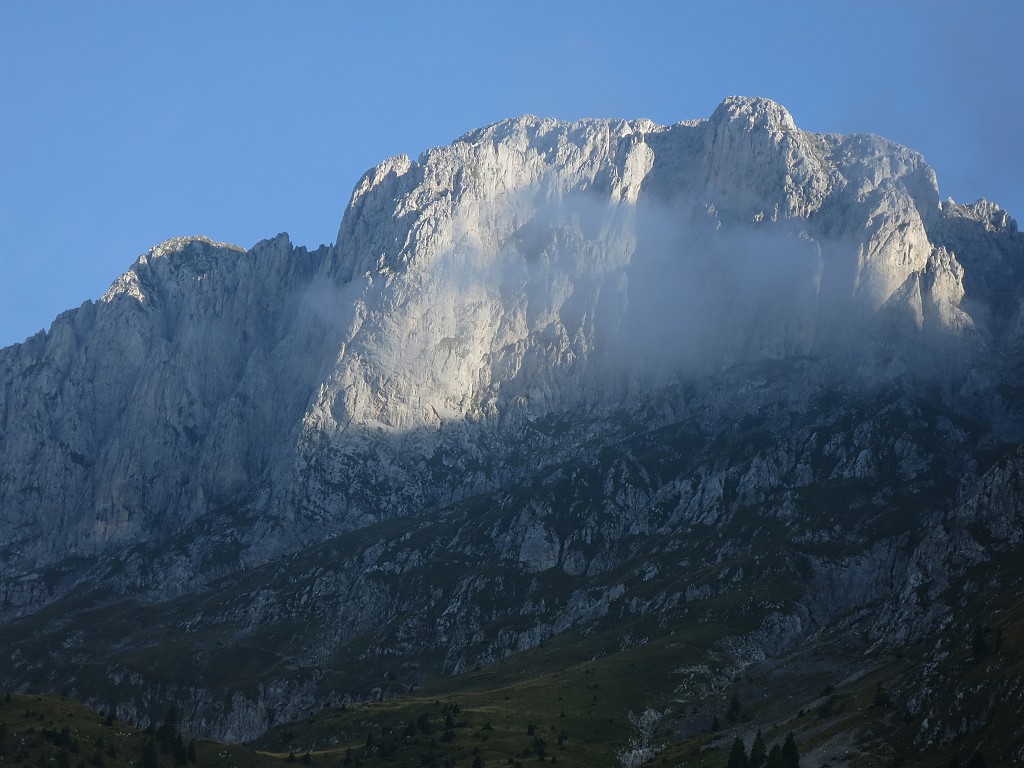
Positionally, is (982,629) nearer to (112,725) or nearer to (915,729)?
(915,729)

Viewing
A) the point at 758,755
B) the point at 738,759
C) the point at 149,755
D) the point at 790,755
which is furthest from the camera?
the point at 149,755

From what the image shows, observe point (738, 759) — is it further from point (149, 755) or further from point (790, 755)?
point (149, 755)

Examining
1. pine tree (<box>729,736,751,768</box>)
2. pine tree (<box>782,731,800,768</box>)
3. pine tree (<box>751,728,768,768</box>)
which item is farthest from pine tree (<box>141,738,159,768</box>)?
pine tree (<box>782,731,800,768</box>)

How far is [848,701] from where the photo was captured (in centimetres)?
19100

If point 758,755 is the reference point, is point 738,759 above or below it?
above

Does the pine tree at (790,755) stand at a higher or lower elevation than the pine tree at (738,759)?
lower

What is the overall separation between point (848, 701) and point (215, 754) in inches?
3750

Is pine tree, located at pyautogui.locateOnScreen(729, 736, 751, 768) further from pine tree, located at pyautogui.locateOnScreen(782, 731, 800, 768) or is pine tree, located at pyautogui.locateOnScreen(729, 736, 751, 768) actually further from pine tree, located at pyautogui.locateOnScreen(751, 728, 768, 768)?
pine tree, located at pyautogui.locateOnScreen(782, 731, 800, 768)

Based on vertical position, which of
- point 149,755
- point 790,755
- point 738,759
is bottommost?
point 790,755

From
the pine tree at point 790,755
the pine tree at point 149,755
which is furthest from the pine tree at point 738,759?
the pine tree at point 149,755

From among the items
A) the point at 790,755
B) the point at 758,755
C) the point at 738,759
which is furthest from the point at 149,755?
the point at 790,755

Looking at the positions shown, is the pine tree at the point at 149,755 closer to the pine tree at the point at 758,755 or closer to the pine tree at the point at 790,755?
the pine tree at the point at 758,755

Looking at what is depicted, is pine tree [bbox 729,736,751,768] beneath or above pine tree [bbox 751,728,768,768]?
above

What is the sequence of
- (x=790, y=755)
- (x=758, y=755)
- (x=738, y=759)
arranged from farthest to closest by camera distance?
(x=758, y=755) → (x=738, y=759) → (x=790, y=755)
